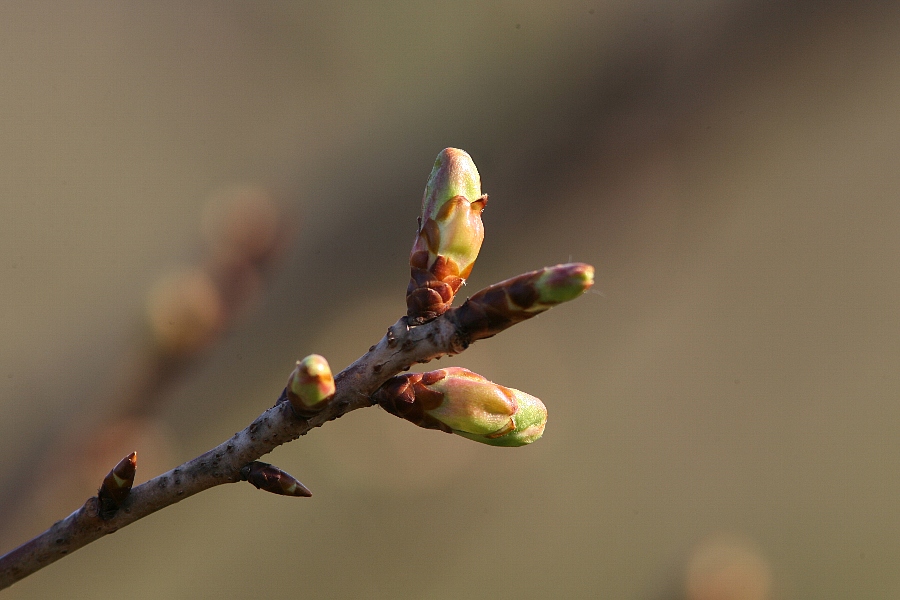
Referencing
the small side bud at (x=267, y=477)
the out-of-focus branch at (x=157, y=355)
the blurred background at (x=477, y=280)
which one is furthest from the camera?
the blurred background at (x=477, y=280)

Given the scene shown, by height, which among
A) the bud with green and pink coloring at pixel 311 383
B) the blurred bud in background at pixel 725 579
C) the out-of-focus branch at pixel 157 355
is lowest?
the blurred bud in background at pixel 725 579

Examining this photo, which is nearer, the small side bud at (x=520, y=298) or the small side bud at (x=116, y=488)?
the small side bud at (x=520, y=298)

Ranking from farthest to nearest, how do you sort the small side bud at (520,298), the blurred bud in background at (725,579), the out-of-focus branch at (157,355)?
the blurred bud in background at (725,579) → the out-of-focus branch at (157,355) → the small side bud at (520,298)

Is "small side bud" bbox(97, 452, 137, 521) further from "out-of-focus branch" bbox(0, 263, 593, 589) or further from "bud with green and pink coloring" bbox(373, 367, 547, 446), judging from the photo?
"bud with green and pink coloring" bbox(373, 367, 547, 446)

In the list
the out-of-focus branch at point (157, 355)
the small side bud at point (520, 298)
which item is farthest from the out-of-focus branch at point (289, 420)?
the out-of-focus branch at point (157, 355)

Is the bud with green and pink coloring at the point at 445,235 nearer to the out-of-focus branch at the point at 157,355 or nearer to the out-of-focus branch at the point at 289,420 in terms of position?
the out-of-focus branch at the point at 289,420

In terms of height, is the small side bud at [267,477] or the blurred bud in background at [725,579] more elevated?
the small side bud at [267,477]

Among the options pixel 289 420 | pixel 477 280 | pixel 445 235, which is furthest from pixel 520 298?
pixel 477 280

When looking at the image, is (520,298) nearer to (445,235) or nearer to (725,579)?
(445,235)

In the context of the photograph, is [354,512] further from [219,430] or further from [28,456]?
[28,456]
